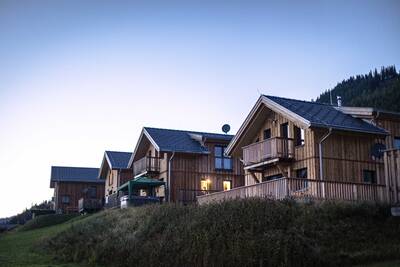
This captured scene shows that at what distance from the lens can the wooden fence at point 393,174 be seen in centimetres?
2156

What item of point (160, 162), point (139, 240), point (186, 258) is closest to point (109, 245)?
point (139, 240)

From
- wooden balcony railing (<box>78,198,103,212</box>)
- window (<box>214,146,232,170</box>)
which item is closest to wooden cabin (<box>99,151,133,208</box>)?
wooden balcony railing (<box>78,198,103,212</box>)

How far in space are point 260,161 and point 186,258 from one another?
41.9 ft

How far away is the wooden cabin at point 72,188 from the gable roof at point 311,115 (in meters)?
34.7

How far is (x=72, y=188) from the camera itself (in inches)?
2506

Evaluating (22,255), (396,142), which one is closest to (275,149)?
(396,142)

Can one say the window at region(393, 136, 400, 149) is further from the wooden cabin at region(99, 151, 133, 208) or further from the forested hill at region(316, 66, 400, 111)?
the forested hill at region(316, 66, 400, 111)

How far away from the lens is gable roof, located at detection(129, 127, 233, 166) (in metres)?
39.8

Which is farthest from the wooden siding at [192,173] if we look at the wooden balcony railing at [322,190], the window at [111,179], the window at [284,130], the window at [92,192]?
the window at [92,192]

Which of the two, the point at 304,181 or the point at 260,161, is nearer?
the point at 304,181

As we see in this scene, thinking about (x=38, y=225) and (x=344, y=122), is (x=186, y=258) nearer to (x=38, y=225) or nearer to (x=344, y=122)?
(x=344, y=122)

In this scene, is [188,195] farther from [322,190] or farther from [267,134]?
[322,190]

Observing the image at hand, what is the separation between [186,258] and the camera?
62.2 feet

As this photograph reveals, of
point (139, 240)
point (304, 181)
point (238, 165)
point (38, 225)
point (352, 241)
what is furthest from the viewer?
point (38, 225)
